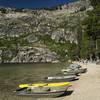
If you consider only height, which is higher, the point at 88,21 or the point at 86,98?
the point at 88,21

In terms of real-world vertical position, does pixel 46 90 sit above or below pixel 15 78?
above

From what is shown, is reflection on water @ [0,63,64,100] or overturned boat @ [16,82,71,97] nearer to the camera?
overturned boat @ [16,82,71,97]

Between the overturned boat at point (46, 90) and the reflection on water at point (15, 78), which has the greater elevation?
the overturned boat at point (46, 90)

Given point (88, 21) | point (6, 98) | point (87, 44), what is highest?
point (88, 21)

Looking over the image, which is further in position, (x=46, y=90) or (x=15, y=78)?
(x=15, y=78)

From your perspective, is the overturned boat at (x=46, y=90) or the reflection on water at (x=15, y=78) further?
the reflection on water at (x=15, y=78)

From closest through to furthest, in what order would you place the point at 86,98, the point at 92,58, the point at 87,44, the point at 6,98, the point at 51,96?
the point at 86,98 < the point at 51,96 < the point at 6,98 < the point at 87,44 < the point at 92,58

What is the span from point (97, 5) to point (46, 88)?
8148 cm

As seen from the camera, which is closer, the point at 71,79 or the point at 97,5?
the point at 71,79

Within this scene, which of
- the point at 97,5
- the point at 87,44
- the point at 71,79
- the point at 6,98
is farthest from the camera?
the point at 87,44

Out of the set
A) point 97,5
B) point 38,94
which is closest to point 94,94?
point 38,94

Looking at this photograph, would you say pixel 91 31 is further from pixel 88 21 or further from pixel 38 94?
pixel 38 94

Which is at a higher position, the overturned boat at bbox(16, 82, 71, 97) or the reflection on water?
the overturned boat at bbox(16, 82, 71, 97)

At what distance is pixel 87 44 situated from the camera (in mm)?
133000
